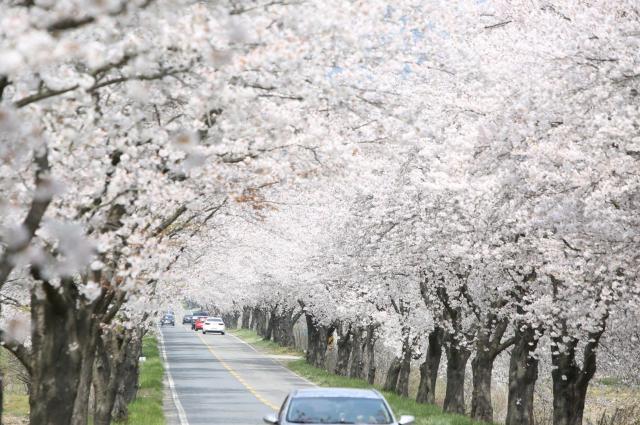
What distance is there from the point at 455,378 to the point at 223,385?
47.0 feet

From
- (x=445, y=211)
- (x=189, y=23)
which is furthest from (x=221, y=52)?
(x=445, y=211)

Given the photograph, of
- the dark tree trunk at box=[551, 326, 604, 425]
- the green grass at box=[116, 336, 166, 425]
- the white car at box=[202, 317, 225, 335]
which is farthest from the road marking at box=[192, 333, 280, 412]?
the white car at box=[202, 317, 225, 335]

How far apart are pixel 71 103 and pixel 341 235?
77.4ft

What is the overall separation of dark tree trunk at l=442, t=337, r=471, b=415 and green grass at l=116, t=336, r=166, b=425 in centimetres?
878

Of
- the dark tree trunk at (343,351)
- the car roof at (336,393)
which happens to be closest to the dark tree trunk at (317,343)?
the dark tree trunk at (343,351)

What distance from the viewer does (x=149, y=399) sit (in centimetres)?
3644

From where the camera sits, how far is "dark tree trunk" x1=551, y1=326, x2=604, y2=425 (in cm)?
2415

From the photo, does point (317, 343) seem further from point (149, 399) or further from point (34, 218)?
Answer: point (34, 218)

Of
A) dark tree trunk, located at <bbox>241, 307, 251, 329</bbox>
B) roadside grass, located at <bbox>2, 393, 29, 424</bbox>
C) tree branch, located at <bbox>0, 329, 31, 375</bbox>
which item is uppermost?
dark tree trunk, located at <bbox>241, 307, 251, 329</bbox>

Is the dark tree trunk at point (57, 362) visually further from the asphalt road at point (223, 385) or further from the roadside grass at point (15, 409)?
the roadside grass at point (15, 409)

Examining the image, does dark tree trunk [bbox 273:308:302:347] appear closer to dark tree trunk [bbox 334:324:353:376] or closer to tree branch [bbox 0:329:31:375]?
dark tree trunk [bbox 334:324:353:376]

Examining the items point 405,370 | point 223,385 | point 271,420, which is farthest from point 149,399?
point 271,420

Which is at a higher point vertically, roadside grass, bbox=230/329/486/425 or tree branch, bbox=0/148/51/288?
tree branch, bbox=0/148/51/288

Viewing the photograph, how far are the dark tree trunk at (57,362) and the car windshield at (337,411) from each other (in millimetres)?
2732
